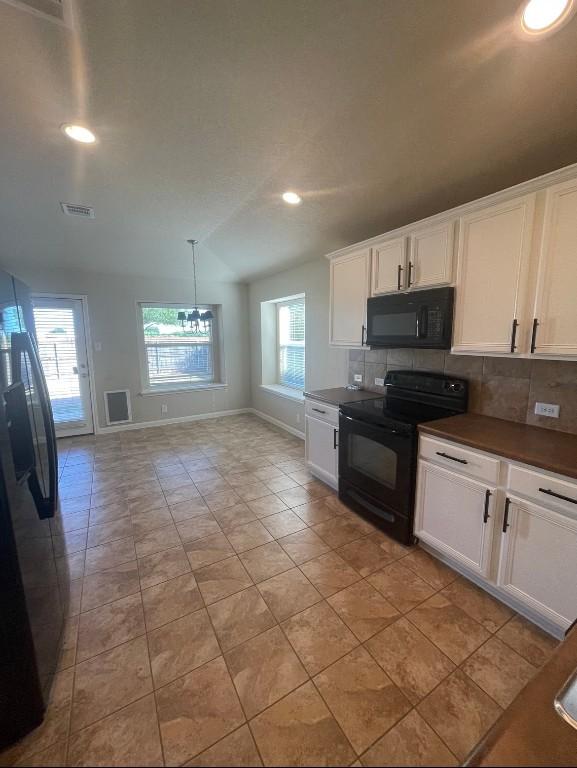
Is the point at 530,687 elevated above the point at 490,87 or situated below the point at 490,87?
below

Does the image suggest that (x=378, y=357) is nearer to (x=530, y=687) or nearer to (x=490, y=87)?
(x=490, y=87)

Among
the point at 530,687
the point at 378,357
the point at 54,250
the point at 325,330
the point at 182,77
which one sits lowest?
the point at 530,687

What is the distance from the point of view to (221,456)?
12.2 feet

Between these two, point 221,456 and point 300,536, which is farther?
point 221,456

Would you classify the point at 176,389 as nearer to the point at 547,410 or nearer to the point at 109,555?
the point at 109,555

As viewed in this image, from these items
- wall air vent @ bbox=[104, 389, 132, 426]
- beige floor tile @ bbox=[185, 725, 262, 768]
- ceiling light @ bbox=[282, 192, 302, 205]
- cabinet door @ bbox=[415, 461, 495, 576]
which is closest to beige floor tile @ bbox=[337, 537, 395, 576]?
cabinet door @ bbox=[415, 461, 495, 576]

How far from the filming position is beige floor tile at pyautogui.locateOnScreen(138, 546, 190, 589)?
1.87 meters

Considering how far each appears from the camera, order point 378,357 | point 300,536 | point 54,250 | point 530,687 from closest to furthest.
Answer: point 530,687, point 300,536, point 378,357, point 54,250

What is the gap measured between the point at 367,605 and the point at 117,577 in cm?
147

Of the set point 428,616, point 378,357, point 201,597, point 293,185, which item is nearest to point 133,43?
point 293,185

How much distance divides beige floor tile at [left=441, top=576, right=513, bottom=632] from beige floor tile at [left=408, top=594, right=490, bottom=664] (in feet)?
0.13

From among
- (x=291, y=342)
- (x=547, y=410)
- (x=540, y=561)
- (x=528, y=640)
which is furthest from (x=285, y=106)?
(x=291, y=342)

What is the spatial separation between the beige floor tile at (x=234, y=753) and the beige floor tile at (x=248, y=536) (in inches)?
40.2

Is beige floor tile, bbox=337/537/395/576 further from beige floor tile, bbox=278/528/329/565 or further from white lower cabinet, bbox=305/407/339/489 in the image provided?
white lower cabinet, bbox=305/407/339/489
